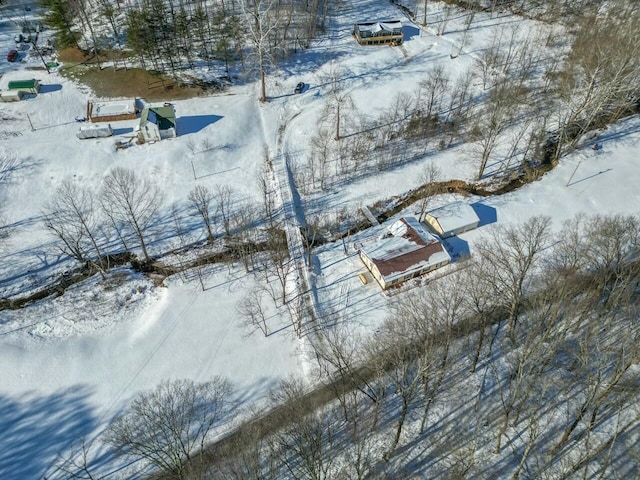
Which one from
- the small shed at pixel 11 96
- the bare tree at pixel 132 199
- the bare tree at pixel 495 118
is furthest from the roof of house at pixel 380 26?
the small shed at pixel 11 96

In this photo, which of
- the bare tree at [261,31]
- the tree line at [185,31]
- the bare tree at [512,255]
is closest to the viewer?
the bare tree at [512,255]

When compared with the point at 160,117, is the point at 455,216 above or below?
below

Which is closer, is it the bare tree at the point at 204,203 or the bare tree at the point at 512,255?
the bare tree at the point at 512,255

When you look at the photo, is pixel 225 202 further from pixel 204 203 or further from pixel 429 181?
pixel 429 181

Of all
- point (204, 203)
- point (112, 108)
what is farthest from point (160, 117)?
point (204, 203)

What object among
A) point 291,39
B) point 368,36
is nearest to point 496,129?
point 368,36

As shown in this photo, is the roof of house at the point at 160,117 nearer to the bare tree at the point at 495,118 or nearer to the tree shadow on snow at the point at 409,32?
the bare tree at the point at 495,118

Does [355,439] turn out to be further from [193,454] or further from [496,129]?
[496,129]
